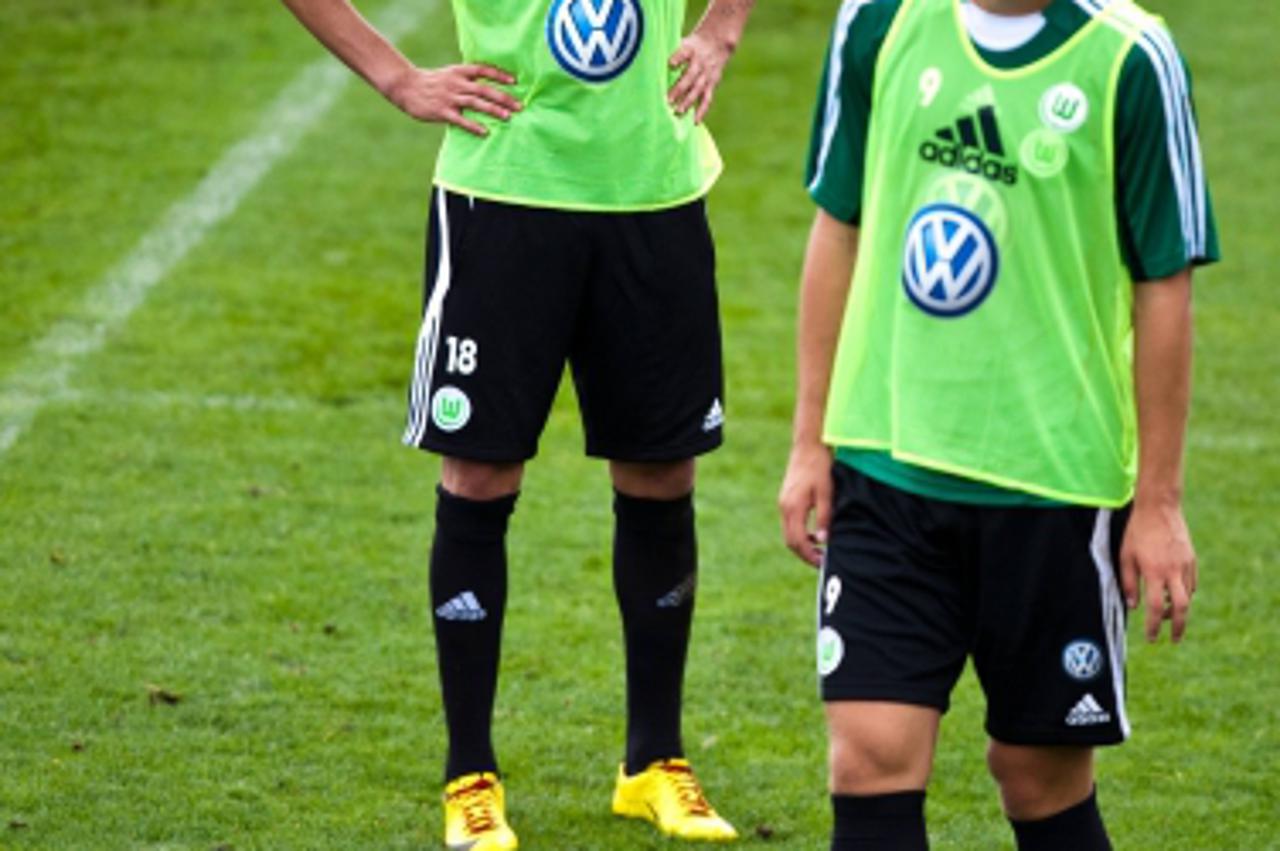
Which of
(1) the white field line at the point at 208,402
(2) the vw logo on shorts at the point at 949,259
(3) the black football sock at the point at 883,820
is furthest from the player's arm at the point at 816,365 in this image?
(1) the white field line at the point at 208,402

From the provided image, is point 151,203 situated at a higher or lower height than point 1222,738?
lower

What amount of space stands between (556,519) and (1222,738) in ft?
7.12

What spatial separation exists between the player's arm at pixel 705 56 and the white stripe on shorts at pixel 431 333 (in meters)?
0.49

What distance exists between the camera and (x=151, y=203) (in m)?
10.3

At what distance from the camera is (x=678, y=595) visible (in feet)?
16.9

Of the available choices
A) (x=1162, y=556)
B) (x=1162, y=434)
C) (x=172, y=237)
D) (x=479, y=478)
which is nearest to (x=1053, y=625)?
(x=1162, y=556)

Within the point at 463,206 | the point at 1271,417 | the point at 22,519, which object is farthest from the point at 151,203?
the point at 463,206

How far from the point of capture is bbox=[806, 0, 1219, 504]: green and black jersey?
356 centimetres

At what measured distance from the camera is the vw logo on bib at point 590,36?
471 centimetres

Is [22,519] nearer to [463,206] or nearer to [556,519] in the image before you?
[556,519]

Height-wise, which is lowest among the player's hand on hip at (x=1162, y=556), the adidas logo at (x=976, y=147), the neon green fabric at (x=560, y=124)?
the player's hand on hip at (x=1162, y=556)

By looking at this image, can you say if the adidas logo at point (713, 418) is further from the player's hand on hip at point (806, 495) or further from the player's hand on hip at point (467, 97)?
the player's hand on hip at point (806, 495)

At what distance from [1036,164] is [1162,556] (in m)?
0.57

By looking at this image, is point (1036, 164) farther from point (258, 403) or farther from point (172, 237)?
point (172, 237)
